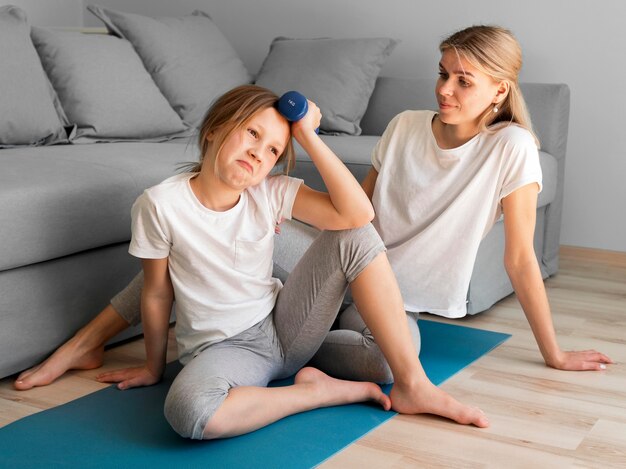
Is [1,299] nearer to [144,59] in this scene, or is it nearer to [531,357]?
[531,357]

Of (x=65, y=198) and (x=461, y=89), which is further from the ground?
(x=461, y=89)

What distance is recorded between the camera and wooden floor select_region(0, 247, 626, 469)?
1633 mm

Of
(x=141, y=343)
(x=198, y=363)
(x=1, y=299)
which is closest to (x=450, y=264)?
(x=198, y=363)

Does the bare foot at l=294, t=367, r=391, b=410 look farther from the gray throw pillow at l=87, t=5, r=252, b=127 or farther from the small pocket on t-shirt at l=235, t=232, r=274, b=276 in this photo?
the gray throw pillow at l=87, t=5, r=252, b=127

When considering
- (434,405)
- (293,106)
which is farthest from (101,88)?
(434,405)

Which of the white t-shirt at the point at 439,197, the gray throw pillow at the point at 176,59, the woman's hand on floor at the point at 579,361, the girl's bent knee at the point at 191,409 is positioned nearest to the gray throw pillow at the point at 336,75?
the gray throw pillow at the point at 176,59

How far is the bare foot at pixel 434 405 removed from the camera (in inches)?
69.6

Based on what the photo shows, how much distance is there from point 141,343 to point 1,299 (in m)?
0.47

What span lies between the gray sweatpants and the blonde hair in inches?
18.0

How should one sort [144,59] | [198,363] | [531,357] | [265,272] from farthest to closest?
[144,59] < [531,357] < [265,272] < [198,363]

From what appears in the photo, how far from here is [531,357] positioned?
88.2 inches

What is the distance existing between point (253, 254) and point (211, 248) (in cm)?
9

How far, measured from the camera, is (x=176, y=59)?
10.8 ft

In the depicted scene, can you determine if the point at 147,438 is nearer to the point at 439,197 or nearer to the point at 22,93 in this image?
the point at 439,197
